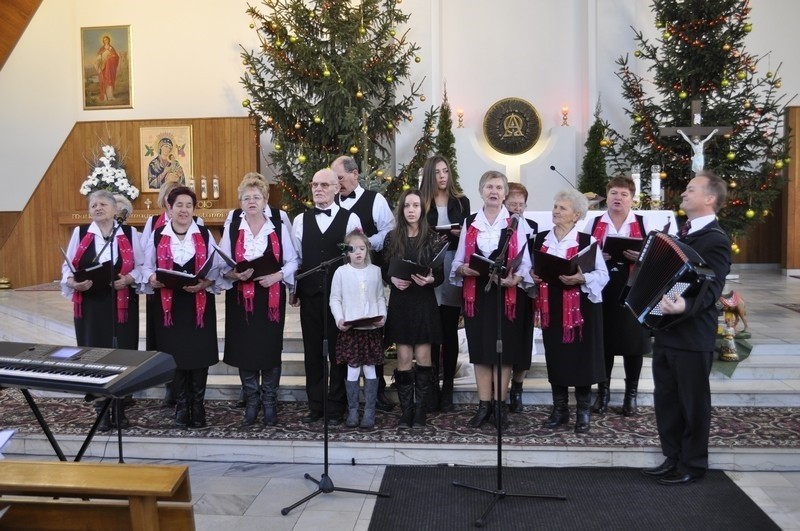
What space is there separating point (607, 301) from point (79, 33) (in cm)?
984

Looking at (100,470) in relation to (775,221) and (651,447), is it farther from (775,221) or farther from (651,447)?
(775,221)

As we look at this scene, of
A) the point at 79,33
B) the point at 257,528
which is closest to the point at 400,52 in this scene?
the point at 79,33

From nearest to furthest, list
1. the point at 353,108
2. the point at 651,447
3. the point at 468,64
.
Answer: the point at 651,447
the point at 353,108
the point at 468,64

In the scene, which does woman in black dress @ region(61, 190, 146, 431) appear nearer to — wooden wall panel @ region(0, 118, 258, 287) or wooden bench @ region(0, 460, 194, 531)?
wooden bench @ region(0, 460, 194, 531)

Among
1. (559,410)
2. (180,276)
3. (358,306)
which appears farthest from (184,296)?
(559,410)

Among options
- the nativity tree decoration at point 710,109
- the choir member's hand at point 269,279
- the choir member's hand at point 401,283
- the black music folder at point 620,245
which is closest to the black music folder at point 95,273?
the choir member's hand at point 269,279

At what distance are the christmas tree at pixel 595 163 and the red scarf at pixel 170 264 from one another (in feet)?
21.2

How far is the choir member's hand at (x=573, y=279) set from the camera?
3.90m

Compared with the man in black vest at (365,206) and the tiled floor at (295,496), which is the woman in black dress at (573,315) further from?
the man in black vest at (365,206)

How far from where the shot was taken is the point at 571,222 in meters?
4.09

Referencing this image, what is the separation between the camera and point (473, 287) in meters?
4.18

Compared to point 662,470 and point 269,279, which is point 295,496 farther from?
point 662,470

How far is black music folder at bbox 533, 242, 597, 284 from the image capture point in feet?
12.4

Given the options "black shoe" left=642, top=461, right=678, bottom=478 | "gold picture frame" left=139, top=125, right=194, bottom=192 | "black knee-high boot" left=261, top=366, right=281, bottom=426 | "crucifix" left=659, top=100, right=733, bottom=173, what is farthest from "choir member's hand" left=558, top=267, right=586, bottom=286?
"gold picture frame" left=139, top=125, right=194, bottom=192
